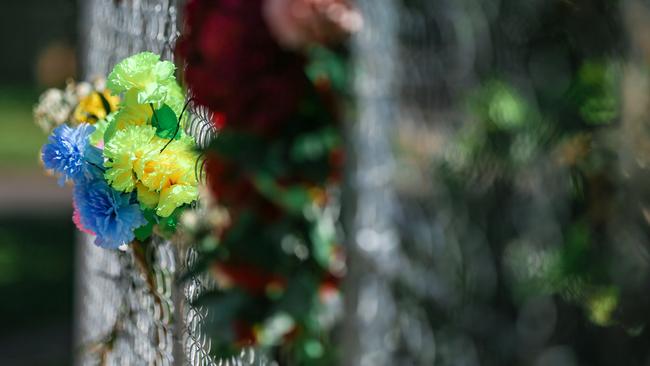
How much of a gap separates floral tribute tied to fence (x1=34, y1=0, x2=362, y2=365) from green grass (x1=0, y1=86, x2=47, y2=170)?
33.4 ft

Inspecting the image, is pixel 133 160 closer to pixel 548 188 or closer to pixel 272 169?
pixel 272 169

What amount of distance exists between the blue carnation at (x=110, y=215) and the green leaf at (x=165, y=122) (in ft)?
0.38

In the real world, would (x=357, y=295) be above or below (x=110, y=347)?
above

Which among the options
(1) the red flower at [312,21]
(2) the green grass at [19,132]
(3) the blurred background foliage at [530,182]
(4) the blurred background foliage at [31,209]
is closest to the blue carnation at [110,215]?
(1) the red flower at [312,21]

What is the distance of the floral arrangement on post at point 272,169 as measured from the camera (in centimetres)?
145

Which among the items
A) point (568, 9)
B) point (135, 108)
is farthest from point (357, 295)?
point (135, 108)

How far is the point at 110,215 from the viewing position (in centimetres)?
168

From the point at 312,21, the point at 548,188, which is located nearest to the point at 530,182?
the point at 548,188

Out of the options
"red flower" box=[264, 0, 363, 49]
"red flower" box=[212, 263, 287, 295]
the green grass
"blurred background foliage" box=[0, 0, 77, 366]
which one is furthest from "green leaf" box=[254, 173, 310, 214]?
the green grass

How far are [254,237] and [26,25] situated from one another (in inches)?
738

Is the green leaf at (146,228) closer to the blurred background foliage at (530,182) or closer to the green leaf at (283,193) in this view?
the green leaf at (283,193)

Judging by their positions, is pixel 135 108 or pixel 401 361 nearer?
pixel 401 361

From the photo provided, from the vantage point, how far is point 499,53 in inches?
40.9

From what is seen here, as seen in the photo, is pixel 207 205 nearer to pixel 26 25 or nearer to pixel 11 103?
pixel 11 103
